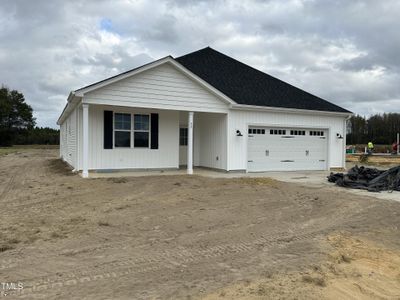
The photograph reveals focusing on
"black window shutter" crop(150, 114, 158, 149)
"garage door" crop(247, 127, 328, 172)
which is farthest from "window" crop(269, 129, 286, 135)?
"black window shutter" crop(150, 114, 158, 149)

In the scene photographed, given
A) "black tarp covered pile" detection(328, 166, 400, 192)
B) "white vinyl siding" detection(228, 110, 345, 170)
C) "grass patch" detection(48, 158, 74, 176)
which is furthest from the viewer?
"white vinyl siding" detection(228, 110, 345, 170)

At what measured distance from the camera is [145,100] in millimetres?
14094

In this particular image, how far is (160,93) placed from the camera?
567 inches

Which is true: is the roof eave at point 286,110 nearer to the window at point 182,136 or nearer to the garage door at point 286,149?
the garage door at point 286,149

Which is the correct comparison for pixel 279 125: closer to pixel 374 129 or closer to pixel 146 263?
pixel 146 263

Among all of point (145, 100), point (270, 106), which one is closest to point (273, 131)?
point (270, 106)

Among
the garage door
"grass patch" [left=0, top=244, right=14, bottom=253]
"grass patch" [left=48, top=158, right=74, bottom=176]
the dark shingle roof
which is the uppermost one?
the dark shingle roof

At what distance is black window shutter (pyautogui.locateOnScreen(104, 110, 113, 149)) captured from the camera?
1460 centimetres

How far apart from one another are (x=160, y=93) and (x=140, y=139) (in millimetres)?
2283

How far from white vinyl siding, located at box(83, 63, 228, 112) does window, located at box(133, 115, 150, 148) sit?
4.73ft

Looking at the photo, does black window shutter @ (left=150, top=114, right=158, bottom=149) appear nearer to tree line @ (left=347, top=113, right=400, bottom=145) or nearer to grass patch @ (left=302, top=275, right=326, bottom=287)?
grass patch @ (left=302, top=275, right=326, bottom=287)

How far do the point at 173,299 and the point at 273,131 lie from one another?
14175 millimetres

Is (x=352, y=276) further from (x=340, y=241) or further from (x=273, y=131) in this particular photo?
(x=273, y=131)

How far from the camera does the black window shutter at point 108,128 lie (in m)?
14.6
